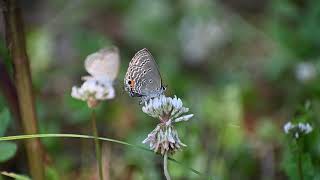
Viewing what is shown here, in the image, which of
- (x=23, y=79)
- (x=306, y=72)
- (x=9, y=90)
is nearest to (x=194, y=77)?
(x=306, y=72)

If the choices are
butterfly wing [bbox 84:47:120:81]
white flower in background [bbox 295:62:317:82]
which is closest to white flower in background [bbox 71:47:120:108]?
butterfly wing [bbox 84:47:120:81]

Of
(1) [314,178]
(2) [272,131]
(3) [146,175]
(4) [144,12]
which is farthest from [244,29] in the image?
(1) [314,178]

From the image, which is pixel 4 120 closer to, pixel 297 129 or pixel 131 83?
pixel 131 83

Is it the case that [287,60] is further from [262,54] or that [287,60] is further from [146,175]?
[146,175]

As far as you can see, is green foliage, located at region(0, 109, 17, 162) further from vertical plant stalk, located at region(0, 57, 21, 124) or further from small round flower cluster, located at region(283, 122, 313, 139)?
small round flower cluster, located at region(283, 122, 313, 139)

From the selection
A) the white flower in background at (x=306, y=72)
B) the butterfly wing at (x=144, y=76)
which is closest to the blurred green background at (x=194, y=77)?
the white flower in background at (x=306, y=72)

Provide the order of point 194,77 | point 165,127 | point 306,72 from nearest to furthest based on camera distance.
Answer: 1. point 165,127
2. point 306,72
3. point 194,77

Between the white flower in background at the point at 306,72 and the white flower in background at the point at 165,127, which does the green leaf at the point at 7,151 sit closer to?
the white flower in background at the point at 165,127
